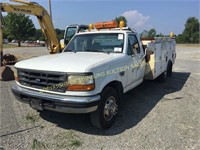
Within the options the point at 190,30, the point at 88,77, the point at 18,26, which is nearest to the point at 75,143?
the point at 88,77

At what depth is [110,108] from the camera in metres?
4.40

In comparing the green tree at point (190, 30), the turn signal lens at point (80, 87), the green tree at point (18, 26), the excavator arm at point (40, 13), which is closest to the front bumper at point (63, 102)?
the turn signal lens at point (80, 87)

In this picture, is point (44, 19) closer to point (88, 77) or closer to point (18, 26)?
point (88, 77)

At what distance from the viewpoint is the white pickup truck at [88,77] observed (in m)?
3.76

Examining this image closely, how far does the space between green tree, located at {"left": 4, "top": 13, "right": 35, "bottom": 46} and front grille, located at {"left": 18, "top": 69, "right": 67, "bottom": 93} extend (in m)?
49.2

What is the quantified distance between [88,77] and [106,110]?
0.93 metres

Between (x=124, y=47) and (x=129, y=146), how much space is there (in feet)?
7.52

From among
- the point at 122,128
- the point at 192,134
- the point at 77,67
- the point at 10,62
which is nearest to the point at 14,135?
the point at 77,67

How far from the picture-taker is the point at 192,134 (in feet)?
13.6

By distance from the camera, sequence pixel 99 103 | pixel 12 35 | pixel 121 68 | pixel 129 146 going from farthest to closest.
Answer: pixel 12 35, pixel 121 68, pixel 99 103, pixel 129 146

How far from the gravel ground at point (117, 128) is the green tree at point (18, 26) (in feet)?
157

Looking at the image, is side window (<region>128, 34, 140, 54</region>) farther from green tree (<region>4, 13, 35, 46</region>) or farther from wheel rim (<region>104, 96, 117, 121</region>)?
green tree (<region>4, 13, 35, 46</region>)

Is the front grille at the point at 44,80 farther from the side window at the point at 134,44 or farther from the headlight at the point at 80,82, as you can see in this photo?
the side window at the point at 134,44

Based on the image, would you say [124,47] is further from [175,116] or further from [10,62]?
[10,62]
